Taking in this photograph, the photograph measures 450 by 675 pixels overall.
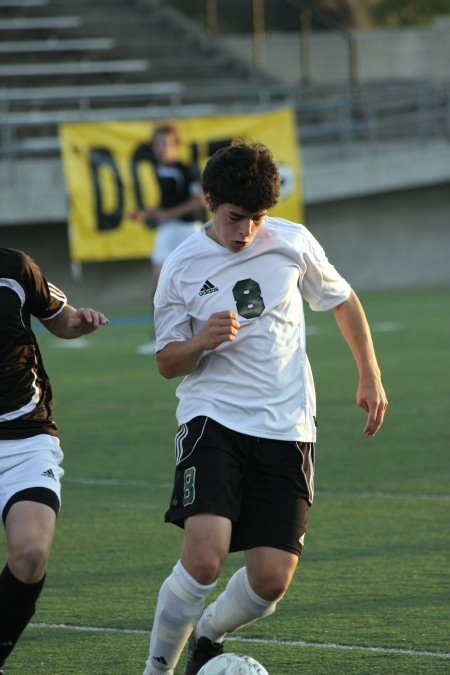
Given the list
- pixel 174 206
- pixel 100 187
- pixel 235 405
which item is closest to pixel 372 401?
pixel 235 405

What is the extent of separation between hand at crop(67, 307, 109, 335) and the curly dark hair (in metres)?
0.62

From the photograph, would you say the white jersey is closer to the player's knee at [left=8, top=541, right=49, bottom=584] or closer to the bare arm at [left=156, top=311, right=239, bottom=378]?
the bare arm at [left=156, top=311, right=239, bottom=378]

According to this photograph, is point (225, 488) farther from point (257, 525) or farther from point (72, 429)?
point (72, 429)

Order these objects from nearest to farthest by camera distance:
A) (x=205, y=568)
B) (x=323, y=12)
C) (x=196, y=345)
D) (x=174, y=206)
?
(x=205, y=568) → (x=196, y=345) → (x=174, y=206) → (x=323, y=12)

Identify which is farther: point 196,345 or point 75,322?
point 75,322

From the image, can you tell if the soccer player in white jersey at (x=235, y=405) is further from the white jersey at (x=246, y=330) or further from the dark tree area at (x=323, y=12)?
the dark tree area at (x=323, y=12)

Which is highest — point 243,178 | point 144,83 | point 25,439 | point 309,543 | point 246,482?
point 243,178

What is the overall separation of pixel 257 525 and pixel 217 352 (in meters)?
0.54

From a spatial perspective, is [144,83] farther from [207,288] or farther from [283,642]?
[207,288]

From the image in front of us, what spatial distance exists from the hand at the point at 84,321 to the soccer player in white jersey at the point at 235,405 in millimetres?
319

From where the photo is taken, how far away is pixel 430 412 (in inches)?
389

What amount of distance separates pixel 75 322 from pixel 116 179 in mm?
16802

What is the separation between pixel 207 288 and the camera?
164 inches

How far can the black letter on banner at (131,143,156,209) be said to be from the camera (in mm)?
21141
